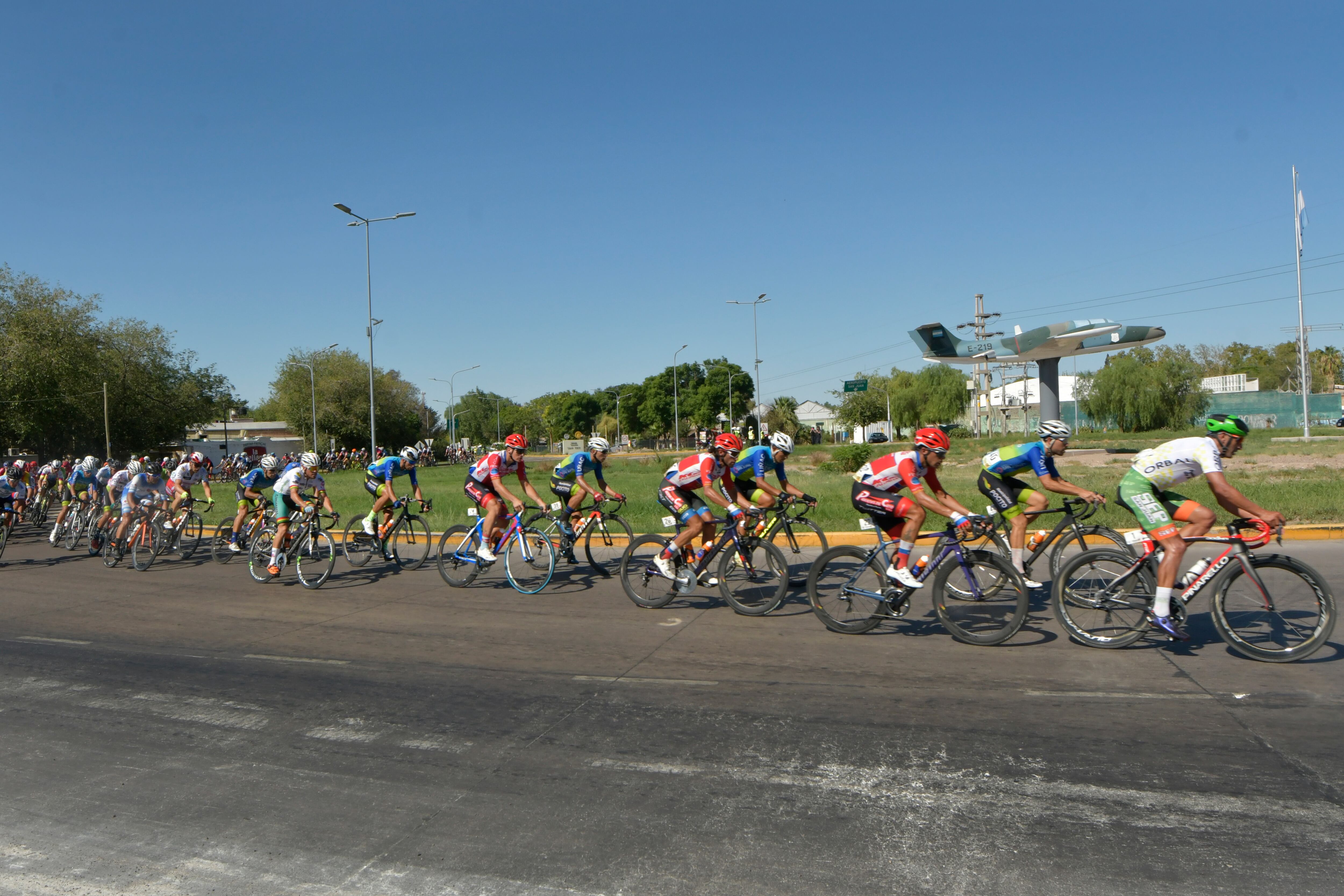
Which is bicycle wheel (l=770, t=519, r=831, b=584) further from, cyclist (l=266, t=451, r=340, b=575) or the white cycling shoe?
cyclist (l=266, t=451, r=340, b=575)

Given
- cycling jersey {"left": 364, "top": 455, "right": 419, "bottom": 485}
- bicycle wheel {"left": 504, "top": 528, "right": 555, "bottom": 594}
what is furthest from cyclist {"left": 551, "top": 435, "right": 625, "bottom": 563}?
cycling jersey {"left": 364, "top": 455, "right": 419, "bottom": 485}

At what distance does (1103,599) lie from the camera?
22.3 ft

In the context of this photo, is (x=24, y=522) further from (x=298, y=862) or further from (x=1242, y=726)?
(x=1242, y=726)

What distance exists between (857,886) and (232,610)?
864cm

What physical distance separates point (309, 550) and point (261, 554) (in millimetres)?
1519

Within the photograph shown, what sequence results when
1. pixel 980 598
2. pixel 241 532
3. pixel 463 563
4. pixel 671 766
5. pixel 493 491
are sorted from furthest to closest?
pixel 241 532 → pixel 463 563 → pixel 493 491 → pixel 980 598 → pixel 671 766

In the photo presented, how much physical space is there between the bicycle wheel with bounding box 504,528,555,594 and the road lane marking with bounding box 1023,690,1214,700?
19.3 ft

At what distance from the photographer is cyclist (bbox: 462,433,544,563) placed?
10.3m

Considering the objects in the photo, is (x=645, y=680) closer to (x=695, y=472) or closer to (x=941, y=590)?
(x=941, y=590)

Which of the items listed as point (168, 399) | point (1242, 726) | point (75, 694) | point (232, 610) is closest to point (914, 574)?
point (1242, 726)

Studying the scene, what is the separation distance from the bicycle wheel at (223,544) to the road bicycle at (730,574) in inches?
320

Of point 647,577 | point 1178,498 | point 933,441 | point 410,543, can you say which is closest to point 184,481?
point 410,543

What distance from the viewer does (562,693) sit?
6.15m

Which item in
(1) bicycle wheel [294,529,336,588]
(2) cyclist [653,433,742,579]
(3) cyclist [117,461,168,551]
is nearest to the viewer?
(2) cyclist [653,433,742,579]
